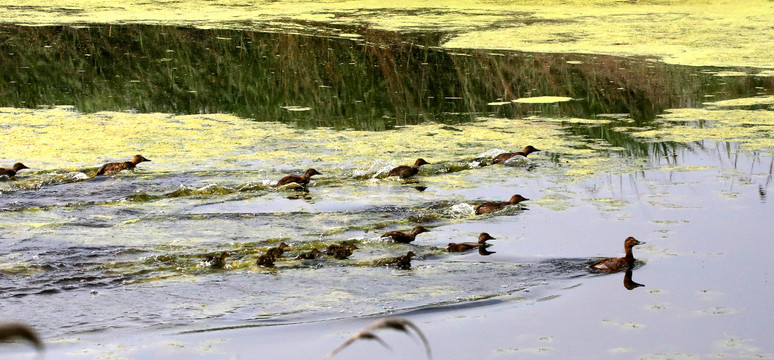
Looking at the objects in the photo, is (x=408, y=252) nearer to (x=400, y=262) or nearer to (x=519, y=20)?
(x=400, y=262)

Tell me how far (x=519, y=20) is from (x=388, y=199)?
32.3 feet

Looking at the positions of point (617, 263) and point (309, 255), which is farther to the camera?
point (309, 255)

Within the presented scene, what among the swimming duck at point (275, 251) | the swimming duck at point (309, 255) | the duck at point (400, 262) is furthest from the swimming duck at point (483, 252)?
the swimming duck at point (275, 251)

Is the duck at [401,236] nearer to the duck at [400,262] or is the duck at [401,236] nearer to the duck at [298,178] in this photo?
the duck at [400,262]

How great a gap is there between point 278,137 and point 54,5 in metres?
11.7

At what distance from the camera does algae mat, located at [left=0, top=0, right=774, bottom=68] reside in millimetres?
13789

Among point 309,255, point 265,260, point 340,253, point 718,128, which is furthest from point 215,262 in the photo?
point 718,128

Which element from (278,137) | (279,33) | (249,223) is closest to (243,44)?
(279,33)

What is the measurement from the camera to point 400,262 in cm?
580

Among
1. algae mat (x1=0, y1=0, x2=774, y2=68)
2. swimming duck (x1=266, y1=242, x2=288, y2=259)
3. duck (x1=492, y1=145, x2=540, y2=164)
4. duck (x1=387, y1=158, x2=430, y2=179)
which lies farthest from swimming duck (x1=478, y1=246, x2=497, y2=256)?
algae mat (x1=0, y1=0, x2=774, y2=68)

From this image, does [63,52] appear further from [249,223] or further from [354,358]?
[354,358]

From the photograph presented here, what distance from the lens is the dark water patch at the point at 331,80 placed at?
34.8 feet

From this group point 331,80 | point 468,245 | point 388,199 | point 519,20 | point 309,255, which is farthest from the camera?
point 519,20

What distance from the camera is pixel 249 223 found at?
6742mm
